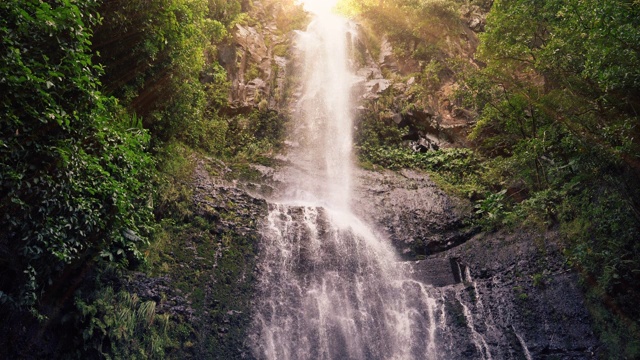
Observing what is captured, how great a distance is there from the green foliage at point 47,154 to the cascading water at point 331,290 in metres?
4.81

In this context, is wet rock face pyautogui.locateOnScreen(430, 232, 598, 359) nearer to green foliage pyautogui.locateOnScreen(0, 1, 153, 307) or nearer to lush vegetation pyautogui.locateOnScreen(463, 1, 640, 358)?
lush vegetation pyautogui.locateOnScreen(463, 1, 640, 358)

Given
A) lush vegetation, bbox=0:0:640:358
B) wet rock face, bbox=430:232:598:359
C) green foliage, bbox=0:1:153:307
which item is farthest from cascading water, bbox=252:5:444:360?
green foliage, bbox=0:1:153:307

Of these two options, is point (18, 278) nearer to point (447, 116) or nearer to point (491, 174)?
point (491, 174)

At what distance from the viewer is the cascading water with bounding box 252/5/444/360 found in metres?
10.2

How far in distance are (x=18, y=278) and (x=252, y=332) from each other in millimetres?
5339

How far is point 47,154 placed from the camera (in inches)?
240

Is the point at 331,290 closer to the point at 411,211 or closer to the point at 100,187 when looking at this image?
the point at 411,211

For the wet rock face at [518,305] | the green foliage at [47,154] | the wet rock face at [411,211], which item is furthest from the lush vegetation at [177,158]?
the wet rock face at [411,211]

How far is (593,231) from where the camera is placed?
995cm

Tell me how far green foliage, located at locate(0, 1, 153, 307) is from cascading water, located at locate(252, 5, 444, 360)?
15.8 ft

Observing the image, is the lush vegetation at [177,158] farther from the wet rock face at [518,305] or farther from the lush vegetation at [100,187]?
the wet rock face at [518,305]

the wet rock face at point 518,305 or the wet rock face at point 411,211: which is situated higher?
the wet rock face at point 411,211

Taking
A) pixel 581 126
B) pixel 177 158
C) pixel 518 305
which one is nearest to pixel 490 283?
pixel 518 305

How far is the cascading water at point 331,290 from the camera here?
10234 millimetres
